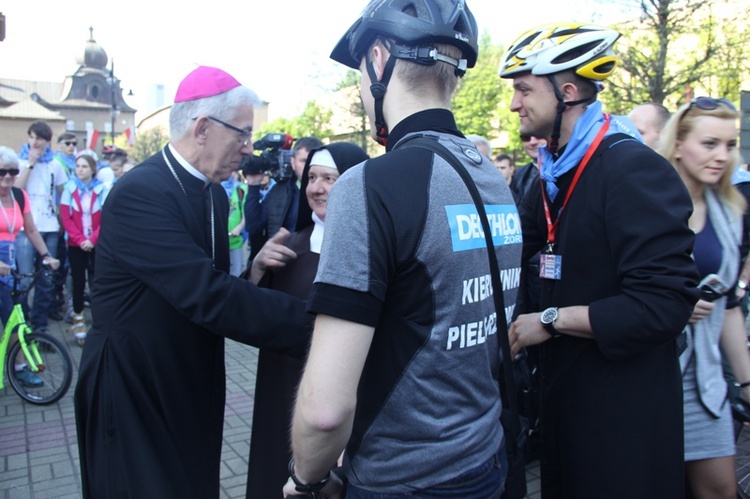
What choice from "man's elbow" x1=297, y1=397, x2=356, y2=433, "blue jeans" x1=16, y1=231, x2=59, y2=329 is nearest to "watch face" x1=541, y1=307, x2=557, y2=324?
"man's elbow" x1=297, y1=397, x2=356, y2=433

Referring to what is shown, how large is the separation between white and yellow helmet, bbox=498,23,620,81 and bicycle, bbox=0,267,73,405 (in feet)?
16.3

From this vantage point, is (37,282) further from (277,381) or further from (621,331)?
(621,331)

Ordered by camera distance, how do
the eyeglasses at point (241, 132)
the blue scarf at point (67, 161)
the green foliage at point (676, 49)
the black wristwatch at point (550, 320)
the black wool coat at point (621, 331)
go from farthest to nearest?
the green foliage at point (676, 49), the blue scarf at point (67, 161), the eyeglasses at point (241, 132), the black wristwatch at point (550, 320), the black wool coat at point (621, 331)

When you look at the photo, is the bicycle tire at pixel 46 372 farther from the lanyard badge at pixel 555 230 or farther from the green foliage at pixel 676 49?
the green foliage at pixel 676 49

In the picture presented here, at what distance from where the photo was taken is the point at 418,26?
1.53 meters

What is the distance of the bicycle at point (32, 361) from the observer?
18.3ft

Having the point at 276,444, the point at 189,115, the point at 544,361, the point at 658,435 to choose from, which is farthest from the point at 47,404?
the point at 658,435

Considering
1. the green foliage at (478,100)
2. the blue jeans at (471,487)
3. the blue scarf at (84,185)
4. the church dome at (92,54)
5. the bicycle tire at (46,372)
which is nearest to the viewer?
the blue jeans at (471,487)

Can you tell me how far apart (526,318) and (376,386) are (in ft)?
2.85

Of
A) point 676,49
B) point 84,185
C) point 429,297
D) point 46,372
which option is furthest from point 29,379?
point 676,49

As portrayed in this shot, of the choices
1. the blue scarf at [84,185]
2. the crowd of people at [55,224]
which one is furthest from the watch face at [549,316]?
the blue scarf at [84,185]

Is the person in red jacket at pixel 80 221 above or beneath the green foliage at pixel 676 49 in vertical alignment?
beneath

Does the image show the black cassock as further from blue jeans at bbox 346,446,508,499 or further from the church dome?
the church dome

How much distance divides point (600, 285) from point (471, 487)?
836 mm
